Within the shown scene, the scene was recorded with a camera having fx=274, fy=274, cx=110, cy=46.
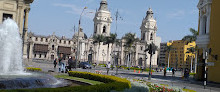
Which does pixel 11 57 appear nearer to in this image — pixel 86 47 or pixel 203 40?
pixel 203 40

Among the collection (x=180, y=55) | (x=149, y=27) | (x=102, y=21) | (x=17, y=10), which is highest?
(x=102, y=21)

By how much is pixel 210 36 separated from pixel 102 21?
68.1 m

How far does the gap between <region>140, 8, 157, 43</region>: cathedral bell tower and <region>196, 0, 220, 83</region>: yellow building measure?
73.6m

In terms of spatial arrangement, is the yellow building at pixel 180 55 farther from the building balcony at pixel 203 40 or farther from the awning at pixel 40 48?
the building balcony at pixel 203 40

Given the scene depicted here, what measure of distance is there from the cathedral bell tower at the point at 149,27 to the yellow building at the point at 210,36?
7356cm

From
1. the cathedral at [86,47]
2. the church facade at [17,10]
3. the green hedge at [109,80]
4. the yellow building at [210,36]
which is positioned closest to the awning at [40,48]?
the cathedral at [86,47]

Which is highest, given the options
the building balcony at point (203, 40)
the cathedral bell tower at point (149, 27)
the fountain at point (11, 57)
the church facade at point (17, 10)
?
the cathedral bell tower at point (149, 27)

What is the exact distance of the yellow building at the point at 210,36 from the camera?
25516mm

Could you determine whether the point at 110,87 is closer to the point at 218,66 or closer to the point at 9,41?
the point at 9,41

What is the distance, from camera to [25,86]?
11.9 m

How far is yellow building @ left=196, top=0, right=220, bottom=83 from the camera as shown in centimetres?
2552

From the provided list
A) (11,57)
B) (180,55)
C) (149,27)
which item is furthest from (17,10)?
(180,55)

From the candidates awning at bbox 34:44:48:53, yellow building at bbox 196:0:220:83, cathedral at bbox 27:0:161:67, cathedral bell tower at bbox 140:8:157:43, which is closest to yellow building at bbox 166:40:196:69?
cathedral bell tower at bbox 140:8:157:43

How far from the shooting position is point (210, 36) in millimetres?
26875
